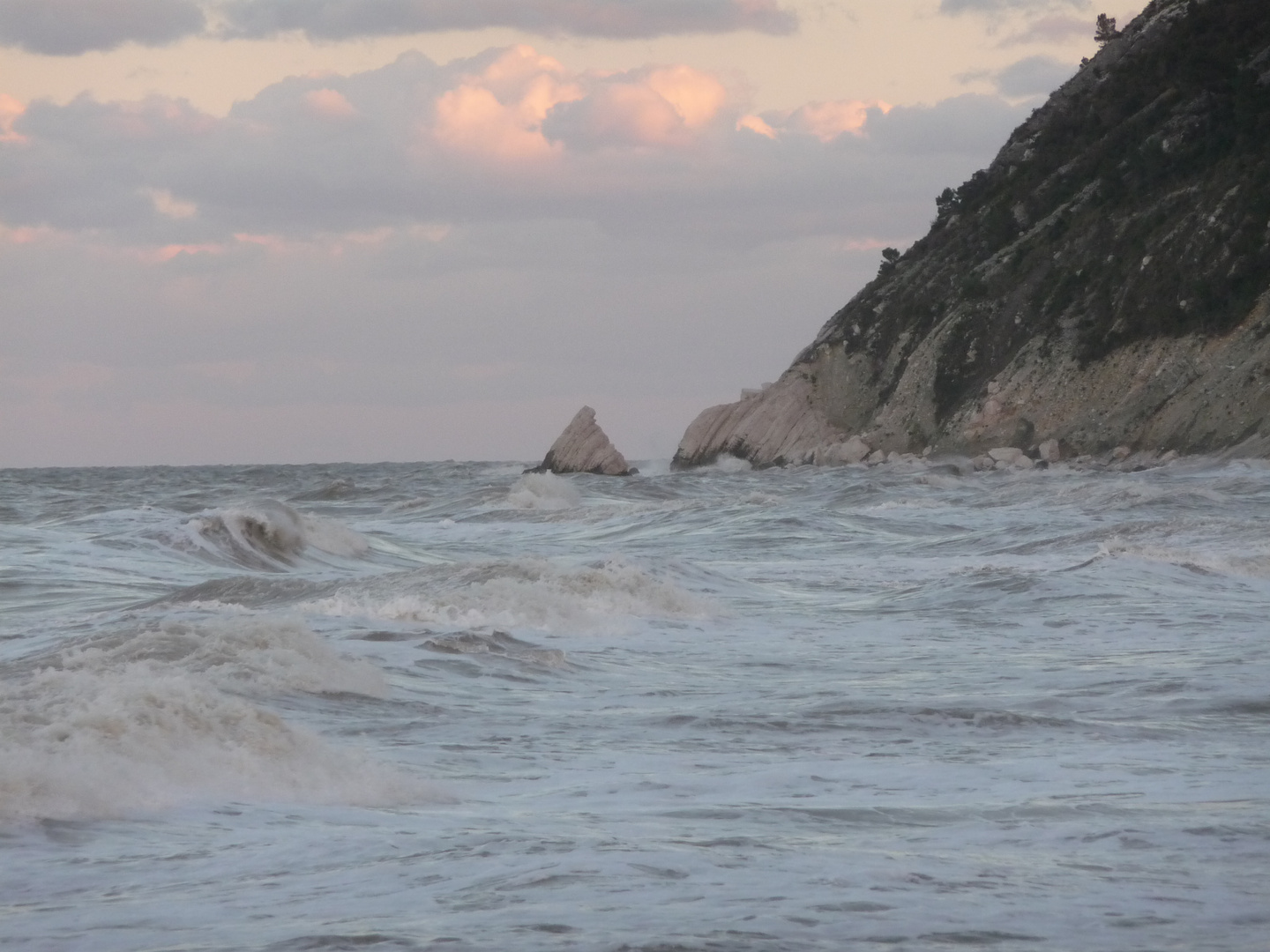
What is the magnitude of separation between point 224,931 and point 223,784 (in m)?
2.23

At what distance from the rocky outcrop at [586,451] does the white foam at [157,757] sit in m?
67.7

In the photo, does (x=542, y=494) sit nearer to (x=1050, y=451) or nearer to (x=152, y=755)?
(x=1050, y=451)

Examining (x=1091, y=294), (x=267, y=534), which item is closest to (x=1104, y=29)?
(x=1091, y=294)

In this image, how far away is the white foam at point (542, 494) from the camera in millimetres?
44125

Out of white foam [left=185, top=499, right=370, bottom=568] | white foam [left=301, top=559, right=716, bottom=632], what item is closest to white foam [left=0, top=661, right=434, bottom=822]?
white foam [left=301, top=559, right=716, bottom=632]

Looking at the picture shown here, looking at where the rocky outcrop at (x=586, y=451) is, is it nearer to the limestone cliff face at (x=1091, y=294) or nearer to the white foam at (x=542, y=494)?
the limestone cliff face at (x=1091, y=294)

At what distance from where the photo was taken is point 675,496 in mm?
49219

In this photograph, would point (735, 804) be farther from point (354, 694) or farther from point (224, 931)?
point (354, 694)

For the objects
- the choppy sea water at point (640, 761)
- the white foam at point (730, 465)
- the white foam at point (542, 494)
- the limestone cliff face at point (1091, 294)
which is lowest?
the choppy sea water at point (640, 761)

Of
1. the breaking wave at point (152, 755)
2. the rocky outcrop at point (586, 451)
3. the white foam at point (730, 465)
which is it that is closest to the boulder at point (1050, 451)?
the white foam at point (730, 465)

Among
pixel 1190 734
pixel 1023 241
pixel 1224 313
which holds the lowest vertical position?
pixel 1190 734

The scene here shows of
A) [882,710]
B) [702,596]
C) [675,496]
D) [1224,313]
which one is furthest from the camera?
[1224,313]

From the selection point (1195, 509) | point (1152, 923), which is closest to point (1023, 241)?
point (1195, 509)

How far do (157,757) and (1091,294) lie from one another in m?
60.5
